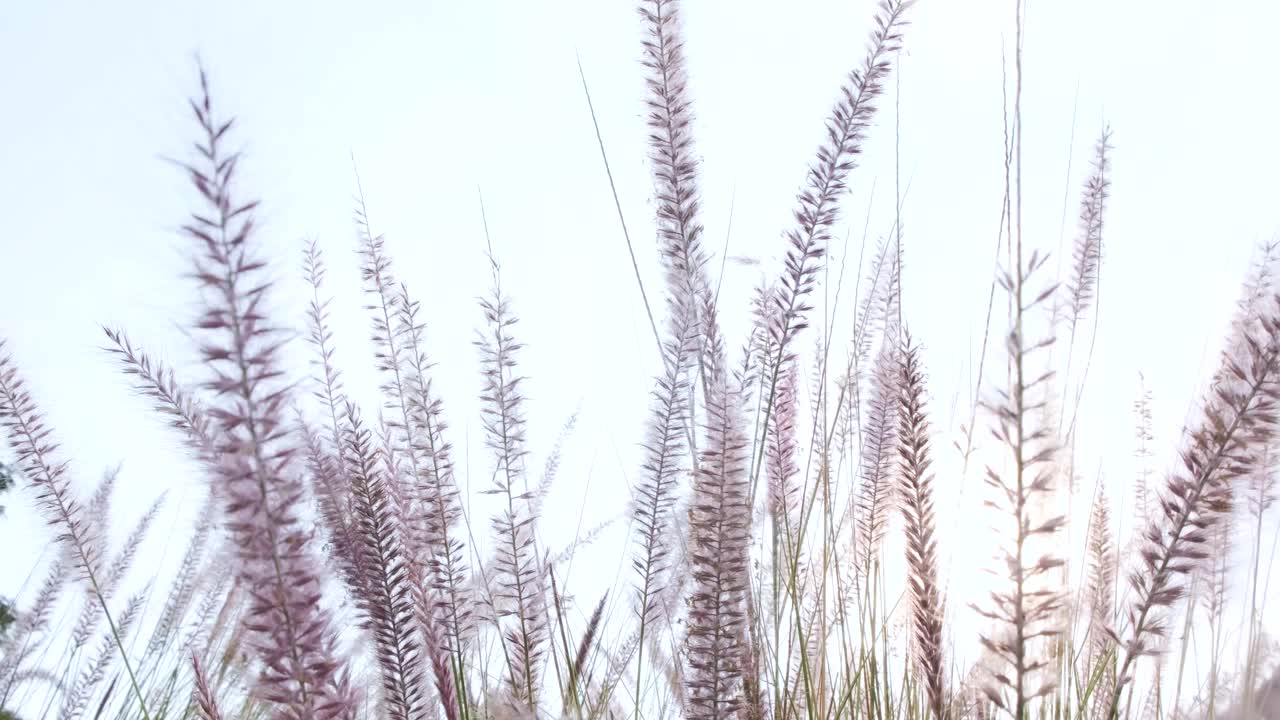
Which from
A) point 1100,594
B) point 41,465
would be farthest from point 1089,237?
point 41,465

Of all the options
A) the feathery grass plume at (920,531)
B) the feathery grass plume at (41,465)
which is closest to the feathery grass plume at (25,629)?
the feathery grass plume at (41,465)

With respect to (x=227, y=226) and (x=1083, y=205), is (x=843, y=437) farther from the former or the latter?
(x=227, y=226)

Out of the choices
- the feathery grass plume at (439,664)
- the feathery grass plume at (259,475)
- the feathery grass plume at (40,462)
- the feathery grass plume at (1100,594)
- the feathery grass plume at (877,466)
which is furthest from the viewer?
the feathery grass plume at (1100,594)

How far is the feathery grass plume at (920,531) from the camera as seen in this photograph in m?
1.51

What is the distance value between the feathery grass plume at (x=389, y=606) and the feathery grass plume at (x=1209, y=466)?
2.96 feet

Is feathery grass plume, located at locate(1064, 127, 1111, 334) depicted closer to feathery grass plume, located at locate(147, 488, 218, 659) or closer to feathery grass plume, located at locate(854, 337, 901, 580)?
feathery grass plume, located at locate(854, 337, 901, 580)

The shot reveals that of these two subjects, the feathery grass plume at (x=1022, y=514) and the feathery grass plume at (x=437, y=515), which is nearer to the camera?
the feathery grass plume at (x=1022, y=514)

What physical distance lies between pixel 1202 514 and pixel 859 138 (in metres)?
1.00

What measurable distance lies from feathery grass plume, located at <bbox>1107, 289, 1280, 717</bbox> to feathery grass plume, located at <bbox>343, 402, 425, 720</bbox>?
0.90 m

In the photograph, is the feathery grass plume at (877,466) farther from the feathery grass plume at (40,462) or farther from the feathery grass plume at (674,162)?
the feathery grass plume at (40,462)

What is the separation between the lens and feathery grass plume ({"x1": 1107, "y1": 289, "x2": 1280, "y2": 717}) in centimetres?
122

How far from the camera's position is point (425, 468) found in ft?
6.95

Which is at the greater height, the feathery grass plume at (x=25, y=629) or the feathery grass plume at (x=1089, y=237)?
the feathery grass plume at (x=1089, y=237)

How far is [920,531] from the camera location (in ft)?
5.08
